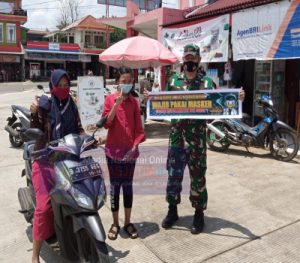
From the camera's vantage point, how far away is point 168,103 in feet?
13.9

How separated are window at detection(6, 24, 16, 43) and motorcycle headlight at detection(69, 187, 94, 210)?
43084mm

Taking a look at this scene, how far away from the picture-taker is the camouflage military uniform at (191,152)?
4023 mm

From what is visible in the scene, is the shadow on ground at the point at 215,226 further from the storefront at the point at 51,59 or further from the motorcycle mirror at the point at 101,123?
the storefront at the point at 51,59

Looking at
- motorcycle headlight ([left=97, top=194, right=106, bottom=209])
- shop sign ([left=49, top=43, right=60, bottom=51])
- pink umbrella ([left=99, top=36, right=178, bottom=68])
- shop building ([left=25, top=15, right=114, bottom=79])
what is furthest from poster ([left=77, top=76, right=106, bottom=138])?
shop sign ([left=49, top=43, right=60, bottom=51])

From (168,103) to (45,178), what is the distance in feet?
5.15

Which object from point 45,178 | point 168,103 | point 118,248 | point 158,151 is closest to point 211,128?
point 158,151

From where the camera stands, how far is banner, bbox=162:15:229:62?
9289 millimetres

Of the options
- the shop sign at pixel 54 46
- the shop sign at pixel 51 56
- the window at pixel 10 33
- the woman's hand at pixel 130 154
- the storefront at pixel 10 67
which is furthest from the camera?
the shop sign at pixel 54 46

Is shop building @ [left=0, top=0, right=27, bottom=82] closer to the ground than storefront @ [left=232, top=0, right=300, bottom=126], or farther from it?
farther from it

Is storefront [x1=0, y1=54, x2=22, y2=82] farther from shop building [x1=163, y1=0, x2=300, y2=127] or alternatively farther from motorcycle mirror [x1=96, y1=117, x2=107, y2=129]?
motorcycle mirror [x1=96, y1=117, x2=107, y2=129]

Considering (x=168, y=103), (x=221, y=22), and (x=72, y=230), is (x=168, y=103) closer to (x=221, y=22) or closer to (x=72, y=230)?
(x=72, y=230)

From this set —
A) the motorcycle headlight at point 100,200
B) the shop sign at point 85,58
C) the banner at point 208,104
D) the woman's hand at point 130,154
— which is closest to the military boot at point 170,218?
the woman's hand at point 130,154

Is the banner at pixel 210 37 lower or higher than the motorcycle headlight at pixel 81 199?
higher

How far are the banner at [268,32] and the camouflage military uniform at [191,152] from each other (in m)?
4.17
